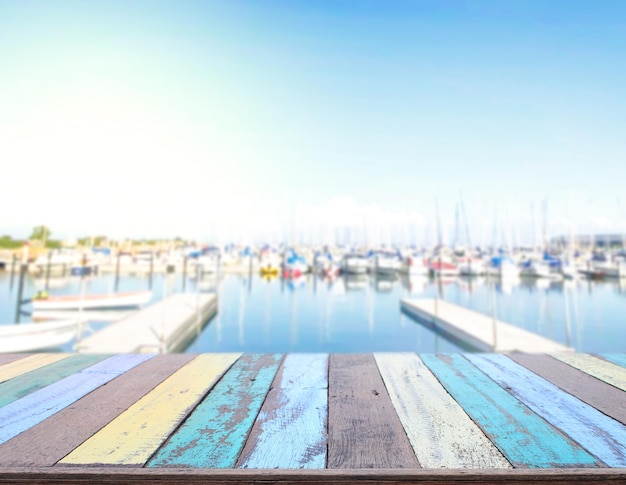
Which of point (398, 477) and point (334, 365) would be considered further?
point (334, 365)

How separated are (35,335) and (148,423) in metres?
12.5

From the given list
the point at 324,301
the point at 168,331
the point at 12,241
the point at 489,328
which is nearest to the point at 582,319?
the point at 489,328

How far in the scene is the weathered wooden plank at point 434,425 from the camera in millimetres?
844

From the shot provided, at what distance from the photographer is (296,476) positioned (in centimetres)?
77

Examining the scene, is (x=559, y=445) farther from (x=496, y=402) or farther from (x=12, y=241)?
(x=12, y=241)

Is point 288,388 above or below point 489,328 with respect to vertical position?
above

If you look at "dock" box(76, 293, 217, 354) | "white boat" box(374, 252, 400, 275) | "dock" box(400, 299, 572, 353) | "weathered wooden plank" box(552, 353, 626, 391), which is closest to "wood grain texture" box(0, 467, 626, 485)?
"weathered wooden plank" box(552, 353, 626, 391)

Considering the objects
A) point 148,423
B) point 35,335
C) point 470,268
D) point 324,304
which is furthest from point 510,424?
point 470,268

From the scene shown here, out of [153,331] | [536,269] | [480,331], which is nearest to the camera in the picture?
[153,331]

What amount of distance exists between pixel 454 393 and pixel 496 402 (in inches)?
5.1

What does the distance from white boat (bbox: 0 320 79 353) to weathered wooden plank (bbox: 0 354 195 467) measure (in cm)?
1120

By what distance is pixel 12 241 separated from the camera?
68312 mm

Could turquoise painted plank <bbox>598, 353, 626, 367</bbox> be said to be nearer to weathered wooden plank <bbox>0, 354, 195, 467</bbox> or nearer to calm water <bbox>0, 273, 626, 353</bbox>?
weathered wooden plank <bbox>0, 354, 195, 467</bbox>

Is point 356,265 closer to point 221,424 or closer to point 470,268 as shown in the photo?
point 470,268
